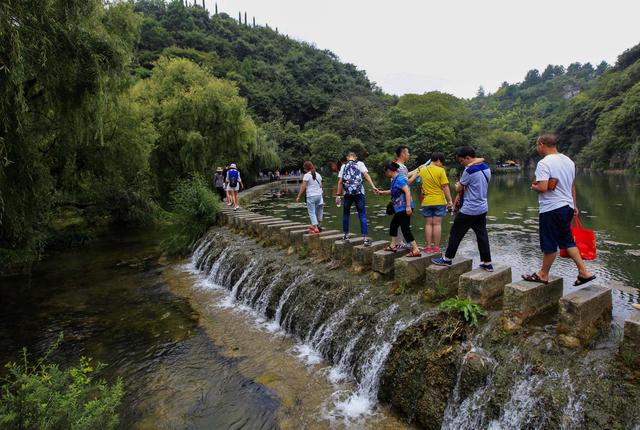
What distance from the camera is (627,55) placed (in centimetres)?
6931

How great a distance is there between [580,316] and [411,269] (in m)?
2.28

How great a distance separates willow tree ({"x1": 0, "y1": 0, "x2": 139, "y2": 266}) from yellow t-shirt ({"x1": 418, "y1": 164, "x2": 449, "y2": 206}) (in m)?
6.11

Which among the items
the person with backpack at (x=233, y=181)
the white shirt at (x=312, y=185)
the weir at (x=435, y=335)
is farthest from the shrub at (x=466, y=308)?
the person with backpack at (x=233, y=181)

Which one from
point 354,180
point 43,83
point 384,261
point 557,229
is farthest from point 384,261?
point 43,83

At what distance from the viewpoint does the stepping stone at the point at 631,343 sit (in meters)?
3.32

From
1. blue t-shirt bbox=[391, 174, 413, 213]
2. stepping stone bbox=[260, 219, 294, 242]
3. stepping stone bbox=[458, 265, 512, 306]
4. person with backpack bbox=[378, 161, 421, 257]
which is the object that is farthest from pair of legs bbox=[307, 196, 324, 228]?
stepping stone bbox=[458, 265, 512, 306]

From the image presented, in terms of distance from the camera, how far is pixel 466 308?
4.54m

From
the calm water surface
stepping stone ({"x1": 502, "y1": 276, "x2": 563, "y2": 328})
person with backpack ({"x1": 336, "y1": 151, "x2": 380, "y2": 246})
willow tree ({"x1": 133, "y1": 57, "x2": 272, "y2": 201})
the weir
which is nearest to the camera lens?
the weir

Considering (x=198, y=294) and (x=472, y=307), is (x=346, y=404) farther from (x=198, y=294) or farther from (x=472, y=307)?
(x=198, y=294)

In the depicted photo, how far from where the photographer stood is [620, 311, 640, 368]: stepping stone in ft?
10.9

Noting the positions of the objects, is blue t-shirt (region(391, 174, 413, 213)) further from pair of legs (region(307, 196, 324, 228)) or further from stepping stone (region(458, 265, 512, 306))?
pair of legs (region(307, 196, 324, 228))

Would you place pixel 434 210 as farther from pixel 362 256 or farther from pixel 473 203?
pixel 362 256

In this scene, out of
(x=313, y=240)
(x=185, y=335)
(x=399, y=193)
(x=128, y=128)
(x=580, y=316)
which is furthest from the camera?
(x=128, y=128)

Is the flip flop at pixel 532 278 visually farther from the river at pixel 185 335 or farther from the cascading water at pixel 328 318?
the cascading water at pixel 328 318
